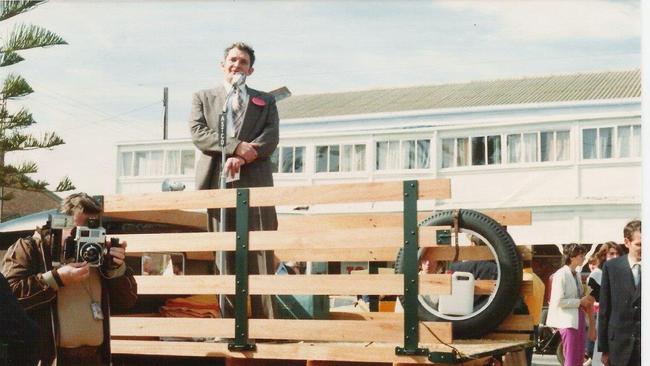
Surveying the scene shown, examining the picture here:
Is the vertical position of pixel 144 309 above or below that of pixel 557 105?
below

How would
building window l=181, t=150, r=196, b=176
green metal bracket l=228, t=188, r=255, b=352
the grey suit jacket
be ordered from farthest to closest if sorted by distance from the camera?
building window l=181, t=150, r=196, b=176
the grey suit jacket
green metal bracket l=228, t=188, r=255, b=352

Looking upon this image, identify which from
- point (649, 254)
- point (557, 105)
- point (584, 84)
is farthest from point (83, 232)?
point (584, 84)

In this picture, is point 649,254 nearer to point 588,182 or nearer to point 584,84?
point 588,182

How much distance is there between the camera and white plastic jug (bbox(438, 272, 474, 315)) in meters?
5.84

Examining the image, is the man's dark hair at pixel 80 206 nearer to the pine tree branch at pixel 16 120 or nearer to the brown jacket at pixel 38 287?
the brown jacket at pixel 38 287

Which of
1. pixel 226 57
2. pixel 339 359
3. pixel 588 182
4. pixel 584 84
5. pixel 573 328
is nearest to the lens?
pixel 339 359

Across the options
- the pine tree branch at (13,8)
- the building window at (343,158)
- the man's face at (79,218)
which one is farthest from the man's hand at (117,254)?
the building window at (343,158)

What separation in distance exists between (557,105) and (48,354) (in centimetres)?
3490

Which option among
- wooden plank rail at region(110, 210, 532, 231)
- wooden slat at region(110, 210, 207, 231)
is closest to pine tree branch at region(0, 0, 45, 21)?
wooden slat at region(110, 210, 207, 231)

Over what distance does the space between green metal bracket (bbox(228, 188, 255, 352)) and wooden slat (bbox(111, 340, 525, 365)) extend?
6 centimetres

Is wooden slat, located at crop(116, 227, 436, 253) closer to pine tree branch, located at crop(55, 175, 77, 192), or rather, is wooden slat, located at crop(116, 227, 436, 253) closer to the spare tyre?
the spare tyre

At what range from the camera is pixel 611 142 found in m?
33.9

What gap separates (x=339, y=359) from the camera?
474 centimetres

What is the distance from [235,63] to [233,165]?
0.79 metres
